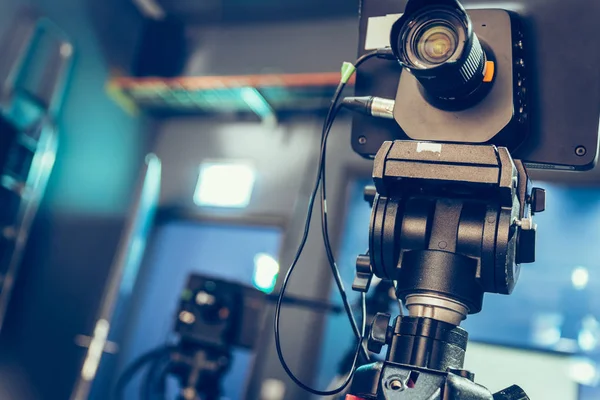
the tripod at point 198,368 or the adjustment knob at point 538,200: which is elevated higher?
the adjustment knob at point 538,200

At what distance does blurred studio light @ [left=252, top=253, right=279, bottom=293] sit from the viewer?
2.49 metres

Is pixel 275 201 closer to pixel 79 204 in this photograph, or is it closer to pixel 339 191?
pixel 339 191

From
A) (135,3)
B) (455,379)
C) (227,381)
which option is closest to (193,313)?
→ (227,381)

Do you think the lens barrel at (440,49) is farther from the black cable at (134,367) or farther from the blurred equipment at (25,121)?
the blurred equipment at (25,121)

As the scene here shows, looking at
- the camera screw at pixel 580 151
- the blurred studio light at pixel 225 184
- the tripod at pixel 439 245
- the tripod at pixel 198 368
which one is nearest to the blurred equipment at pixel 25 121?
the blurred studio light at pixel 225 184

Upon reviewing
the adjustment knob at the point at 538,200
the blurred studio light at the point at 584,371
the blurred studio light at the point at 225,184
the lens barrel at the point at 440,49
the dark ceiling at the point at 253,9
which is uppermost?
the dark ceiling at the point at 253,9

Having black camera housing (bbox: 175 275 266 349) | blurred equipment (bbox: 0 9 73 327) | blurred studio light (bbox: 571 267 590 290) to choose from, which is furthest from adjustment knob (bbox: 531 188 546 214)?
blurred equipment (bbox: 0 9 73 327)

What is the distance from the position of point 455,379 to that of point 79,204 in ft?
7.67

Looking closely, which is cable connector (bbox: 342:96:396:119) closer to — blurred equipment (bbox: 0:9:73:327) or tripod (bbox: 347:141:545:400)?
tripod (bbox: 347:141:545:400)

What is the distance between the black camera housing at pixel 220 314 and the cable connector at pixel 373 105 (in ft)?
3.39

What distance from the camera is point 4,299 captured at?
220 cm

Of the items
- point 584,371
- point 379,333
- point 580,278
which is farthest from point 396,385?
point 580,278

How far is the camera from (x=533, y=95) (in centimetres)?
72

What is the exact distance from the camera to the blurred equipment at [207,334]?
1.64 m
